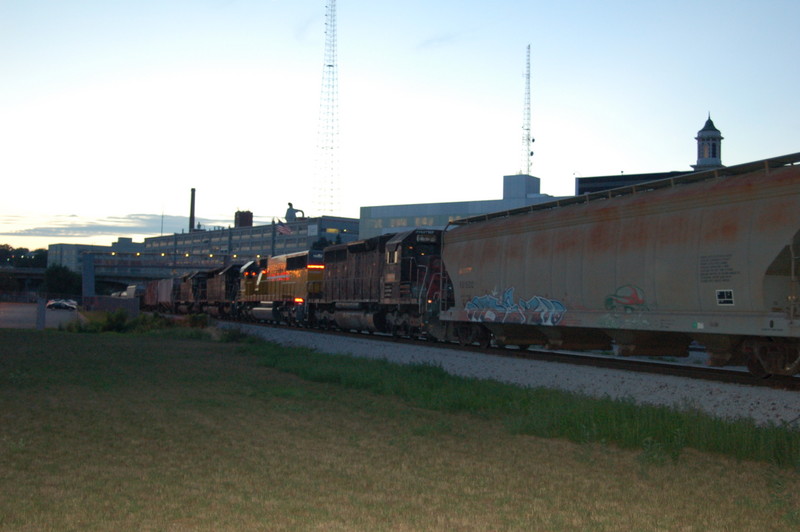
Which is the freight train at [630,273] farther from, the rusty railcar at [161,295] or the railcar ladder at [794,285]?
the rusty railcar at [161,295]

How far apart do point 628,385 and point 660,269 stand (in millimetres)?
2823

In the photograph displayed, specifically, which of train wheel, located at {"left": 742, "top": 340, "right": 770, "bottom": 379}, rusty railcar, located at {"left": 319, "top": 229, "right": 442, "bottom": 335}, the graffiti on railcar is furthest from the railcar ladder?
rusty railcar, located at {"left": 319, "top": 229, "right": 442, "bottom": 335}

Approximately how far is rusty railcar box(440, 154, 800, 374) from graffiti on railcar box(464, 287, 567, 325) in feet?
0.12

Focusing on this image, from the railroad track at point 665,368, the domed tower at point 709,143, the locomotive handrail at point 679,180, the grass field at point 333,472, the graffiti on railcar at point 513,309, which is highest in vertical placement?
the domed tower at point 709,143

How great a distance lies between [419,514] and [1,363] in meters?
16.2

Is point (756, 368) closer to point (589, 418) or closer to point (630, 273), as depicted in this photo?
point (630, 273)

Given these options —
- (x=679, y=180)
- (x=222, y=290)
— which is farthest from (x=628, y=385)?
(x=222, y=290)

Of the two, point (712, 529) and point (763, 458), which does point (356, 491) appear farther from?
point (763, 458)

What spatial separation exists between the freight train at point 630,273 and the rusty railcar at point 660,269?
0.03 m

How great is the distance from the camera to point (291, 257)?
4350 cm

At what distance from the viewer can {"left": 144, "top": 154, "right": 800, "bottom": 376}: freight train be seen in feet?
46.3

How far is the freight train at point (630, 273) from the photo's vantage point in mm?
14102

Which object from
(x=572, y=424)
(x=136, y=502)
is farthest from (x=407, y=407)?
(x=136, y=502)

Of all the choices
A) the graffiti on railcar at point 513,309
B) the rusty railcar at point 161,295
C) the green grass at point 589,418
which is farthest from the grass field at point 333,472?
the rusty railcar at point 161,295
